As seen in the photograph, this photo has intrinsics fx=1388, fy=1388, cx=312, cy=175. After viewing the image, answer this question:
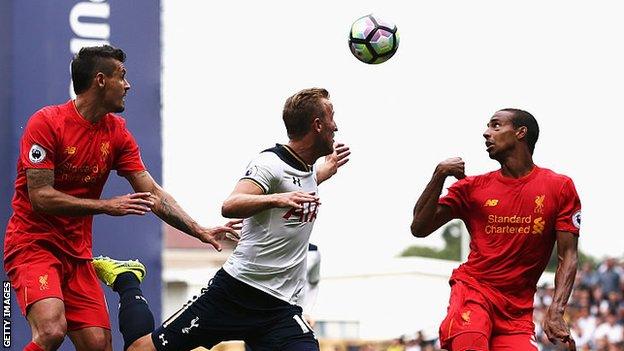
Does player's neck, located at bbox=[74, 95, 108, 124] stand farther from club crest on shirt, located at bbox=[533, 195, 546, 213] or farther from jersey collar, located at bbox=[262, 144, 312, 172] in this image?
club crest on shirt, located at bbox=[533, 195, 546, 213]

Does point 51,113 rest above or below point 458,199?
above

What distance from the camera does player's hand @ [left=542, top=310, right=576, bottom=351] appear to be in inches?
360

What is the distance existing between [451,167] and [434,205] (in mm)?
320

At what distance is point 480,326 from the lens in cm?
921

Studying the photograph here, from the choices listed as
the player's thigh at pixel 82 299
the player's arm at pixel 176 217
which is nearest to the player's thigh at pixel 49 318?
the player's thigh at pixel 82 299

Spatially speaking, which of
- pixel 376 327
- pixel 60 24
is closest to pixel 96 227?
pixel 60 24

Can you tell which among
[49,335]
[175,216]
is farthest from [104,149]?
[49,335]

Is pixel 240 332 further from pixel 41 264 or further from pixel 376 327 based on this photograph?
pixel 376 327

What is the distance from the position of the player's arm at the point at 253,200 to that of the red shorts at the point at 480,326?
1.65 m

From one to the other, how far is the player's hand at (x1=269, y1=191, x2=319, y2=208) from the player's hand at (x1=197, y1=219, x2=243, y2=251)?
1176 millimetres

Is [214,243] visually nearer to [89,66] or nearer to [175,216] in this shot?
A: [175,216]

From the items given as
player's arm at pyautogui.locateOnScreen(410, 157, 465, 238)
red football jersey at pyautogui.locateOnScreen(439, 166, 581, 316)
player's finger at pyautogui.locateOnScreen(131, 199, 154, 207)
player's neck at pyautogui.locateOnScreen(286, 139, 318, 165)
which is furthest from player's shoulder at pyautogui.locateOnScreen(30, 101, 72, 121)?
red football jersey at pyautogui.locateOnScreen(439, 166, 581, 316)

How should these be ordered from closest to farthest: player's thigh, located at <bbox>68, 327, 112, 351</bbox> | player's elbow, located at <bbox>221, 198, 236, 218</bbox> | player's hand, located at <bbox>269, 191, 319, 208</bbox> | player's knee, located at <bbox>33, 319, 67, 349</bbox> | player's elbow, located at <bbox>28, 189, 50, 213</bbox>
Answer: player's hand, located at <bbox>269, 191, 319, 208</bbox> → player's elbow, located at <bbox>221, 198, 236, 218</bbox> → player's knee, located at <bbox>33, 319, 67, 349</bbox> → player's elbow, located at <bbox>28, 189, 50, 213</bbox> → player's thigh, located at <bbox>68, 327, 112, 351</bbox>

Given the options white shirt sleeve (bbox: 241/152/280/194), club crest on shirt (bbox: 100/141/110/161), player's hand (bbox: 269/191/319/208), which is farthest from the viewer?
club crest on shirt (bbox: 100/141/110/161)
